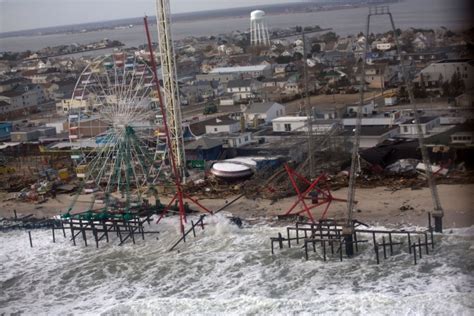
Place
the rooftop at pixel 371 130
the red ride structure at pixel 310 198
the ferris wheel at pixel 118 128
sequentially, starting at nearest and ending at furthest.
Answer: the red ride structure at pixel 310 198 → the ferris wheel at pixel 118 128 → the rooftop at pixel 371 130

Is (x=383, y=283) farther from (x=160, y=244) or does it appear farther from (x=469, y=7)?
(x=469, y=7)

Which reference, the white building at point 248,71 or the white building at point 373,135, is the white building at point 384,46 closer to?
the white building at point 248,71

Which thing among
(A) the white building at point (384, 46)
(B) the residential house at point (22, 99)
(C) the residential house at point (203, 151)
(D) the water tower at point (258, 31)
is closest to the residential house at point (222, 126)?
(C) the residential house at point (203, 151)

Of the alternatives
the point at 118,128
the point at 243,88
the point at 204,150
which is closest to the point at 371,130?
the point at 204,150

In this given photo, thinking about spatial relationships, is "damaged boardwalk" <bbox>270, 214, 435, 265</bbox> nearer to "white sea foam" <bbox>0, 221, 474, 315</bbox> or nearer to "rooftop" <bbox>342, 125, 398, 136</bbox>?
"white sea foam" <bbox>0, 221, 474, 315</bbox>

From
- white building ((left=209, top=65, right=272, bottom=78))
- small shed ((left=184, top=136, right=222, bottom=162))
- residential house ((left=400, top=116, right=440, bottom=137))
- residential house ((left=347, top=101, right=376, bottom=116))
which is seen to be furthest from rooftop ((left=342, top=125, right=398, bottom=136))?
white building ((left=209, top=65, right=272, bottom=78))

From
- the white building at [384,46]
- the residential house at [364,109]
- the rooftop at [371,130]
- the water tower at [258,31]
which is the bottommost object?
the rooftop at [371,130]

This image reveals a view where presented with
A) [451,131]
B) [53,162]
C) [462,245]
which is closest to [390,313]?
[462,245]
